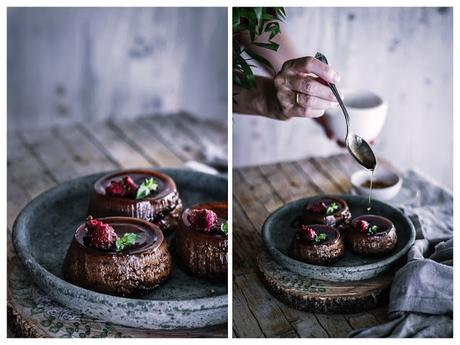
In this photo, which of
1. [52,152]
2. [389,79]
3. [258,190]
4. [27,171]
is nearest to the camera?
[258,190]

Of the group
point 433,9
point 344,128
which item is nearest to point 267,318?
point 344,128

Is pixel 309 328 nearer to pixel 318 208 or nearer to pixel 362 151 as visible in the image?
pixel 318 208

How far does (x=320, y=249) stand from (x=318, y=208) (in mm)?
159

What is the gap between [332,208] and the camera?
65.0 inches

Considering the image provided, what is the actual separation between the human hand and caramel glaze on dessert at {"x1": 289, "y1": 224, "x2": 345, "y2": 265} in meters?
0.28

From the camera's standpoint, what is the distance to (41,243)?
5.65 ft

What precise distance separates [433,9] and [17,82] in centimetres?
176

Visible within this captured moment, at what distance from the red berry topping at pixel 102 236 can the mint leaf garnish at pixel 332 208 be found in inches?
19.8

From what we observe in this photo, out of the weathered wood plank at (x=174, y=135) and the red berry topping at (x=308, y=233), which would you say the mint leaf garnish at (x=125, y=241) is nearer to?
the red berry topping at (x=308, y=233)

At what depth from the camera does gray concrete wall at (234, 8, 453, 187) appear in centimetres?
178


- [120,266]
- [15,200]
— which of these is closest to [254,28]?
[120,266]

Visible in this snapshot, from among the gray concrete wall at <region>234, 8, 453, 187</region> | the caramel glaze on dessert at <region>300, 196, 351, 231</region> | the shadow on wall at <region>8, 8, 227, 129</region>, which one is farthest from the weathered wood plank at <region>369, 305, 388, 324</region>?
the shadow on wall at <region>8, 8, 227, 129</region>

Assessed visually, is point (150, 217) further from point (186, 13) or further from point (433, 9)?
point (186, 13)

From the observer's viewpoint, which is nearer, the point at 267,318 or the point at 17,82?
the point at 267,318
